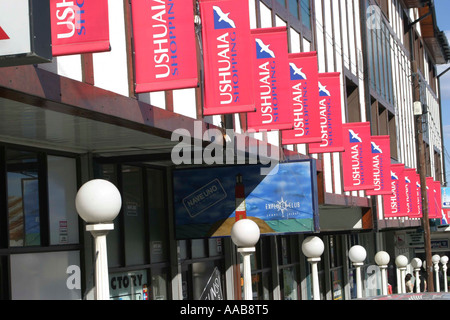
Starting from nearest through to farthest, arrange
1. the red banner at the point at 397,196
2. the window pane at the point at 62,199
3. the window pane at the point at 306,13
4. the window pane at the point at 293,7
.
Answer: the window pane at the point at 62,199 < the window pane at the point at 293,7 < the window pane at the point at 306,13 < the red banner at the point at 397,196

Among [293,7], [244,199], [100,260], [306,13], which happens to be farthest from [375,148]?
[100,260]

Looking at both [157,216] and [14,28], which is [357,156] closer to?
[157,216]

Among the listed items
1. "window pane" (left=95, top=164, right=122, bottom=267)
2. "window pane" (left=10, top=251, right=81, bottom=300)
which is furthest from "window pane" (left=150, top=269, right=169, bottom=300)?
"window pane" (left=10, top=251, right=81, bottom=300)

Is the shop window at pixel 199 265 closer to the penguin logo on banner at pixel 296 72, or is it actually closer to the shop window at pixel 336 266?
the penguin logo on banner at pixel 296 72

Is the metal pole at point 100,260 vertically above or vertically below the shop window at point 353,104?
below

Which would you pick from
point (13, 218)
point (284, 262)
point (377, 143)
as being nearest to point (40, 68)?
point (13, 218)

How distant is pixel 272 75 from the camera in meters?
14.0

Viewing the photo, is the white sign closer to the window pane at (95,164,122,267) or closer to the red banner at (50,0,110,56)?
the red banner at (50,0,110,56)

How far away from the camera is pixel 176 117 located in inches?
442

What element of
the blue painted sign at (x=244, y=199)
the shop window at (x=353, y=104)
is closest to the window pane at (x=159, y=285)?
the blue painted sign at (x=244, y=199)

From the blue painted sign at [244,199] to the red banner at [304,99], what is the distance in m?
1.97

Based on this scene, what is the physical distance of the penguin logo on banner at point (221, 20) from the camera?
1166 cm

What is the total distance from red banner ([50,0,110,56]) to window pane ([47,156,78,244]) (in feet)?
12.4

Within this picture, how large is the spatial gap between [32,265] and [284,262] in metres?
13.5
